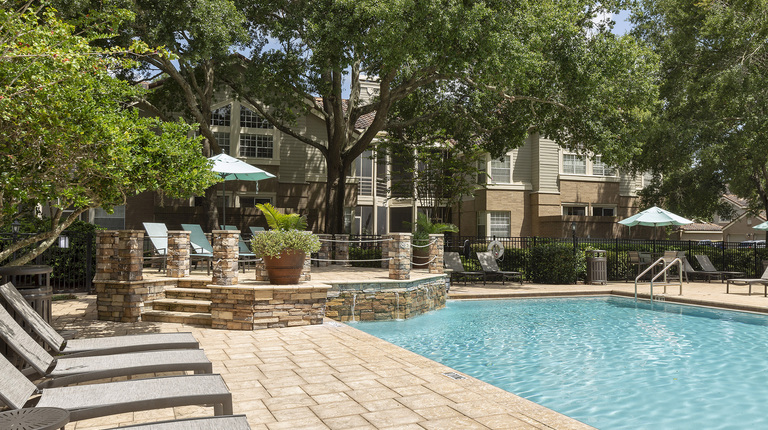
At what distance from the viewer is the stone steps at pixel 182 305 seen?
31.6ft

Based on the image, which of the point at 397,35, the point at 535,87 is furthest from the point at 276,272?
the point at 535,87

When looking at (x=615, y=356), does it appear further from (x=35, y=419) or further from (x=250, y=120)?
(x=250, y=120)

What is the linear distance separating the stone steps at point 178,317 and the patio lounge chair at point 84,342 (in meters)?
4.13

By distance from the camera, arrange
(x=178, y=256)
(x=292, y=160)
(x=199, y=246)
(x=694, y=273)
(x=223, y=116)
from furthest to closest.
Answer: (x=292, y=160), (x=223, y=116), (x=694, y=273), (x=199, y=246), (x=178, y=256)

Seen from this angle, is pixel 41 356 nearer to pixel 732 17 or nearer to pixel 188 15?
pixel 188 15

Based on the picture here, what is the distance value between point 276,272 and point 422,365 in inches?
154

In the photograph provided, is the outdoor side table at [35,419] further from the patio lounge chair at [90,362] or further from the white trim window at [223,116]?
the white trim window at [223,116]

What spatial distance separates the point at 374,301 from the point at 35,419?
888 centimetres

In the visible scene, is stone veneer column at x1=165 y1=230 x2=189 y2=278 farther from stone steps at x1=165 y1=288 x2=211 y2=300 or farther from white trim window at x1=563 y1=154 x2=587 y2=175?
white trim window at x1=563 y1=154 x2=587 y2=175

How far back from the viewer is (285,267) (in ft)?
30.7

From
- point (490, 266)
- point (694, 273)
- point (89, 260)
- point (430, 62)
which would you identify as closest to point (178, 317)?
point (89, 260)

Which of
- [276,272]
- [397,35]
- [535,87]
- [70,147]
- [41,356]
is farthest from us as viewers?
[535,87]

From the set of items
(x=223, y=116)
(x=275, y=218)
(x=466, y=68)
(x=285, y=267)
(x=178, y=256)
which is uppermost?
(x=223, y=116)

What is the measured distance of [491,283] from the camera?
63.0 feet
